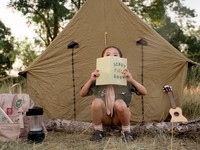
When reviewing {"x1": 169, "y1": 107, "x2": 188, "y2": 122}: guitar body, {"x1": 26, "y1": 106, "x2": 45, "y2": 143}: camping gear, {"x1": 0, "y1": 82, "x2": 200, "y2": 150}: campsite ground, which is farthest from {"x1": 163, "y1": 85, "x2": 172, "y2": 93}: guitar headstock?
{"x1": 26, "y1": 106, "x2": 45, "y2": 143}: camping gear

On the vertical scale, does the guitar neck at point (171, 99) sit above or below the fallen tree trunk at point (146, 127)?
above

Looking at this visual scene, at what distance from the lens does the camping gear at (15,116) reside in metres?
2.57

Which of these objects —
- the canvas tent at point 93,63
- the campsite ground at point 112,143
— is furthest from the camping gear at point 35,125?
the canvas tent at point 93,63

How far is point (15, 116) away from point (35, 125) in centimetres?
17

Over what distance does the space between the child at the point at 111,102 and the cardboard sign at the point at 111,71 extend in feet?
0.11

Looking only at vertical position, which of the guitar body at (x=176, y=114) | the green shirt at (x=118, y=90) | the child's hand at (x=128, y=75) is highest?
the child's hand at (x=128, y=75)

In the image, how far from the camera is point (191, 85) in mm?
4934

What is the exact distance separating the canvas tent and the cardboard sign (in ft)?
2.95

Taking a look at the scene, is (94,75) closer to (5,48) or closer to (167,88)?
(167,88)

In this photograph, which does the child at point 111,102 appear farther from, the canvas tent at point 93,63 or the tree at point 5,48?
the tree at point 5,48

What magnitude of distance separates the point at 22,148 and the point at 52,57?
140cm

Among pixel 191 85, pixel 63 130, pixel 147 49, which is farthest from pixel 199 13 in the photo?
pixel 63 130

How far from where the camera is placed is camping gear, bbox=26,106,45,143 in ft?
8.41

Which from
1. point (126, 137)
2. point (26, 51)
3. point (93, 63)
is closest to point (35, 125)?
point (126, 137)
